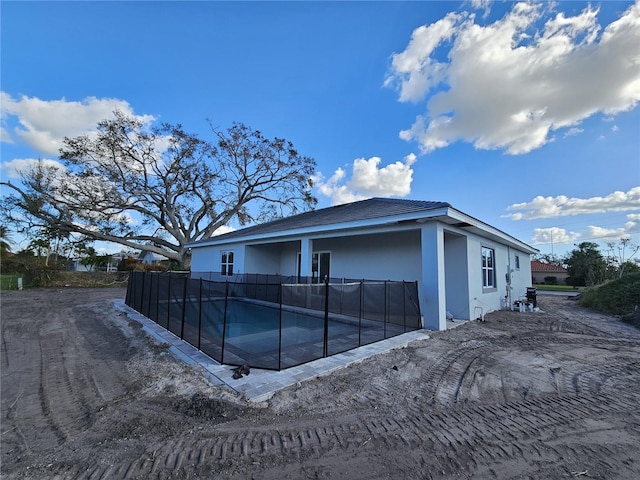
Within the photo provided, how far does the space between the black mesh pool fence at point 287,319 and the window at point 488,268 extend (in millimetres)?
4085

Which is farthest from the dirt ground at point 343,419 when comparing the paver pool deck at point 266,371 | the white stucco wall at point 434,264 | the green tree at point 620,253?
the green tree at point 620,253

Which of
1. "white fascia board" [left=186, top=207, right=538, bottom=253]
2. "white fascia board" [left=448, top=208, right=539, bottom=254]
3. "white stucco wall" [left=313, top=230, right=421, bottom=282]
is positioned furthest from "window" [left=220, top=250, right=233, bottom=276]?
"white fascia board" [left=448, top=208, right=539, bottom=254]

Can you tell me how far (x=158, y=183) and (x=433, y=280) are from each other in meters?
24.6

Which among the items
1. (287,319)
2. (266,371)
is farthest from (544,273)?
(266,371)

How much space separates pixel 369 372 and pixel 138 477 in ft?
9.59

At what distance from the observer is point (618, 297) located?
34.1 ft

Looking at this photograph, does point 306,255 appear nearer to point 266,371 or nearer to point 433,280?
point 433,280

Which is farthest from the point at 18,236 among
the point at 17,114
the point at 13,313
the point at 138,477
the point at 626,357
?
the point at 626,357

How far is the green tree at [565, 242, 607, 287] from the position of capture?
27252 mm

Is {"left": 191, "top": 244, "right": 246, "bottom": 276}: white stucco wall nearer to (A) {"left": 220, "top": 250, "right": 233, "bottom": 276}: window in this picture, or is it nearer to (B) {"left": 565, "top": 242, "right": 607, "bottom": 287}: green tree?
(A) {"left": 220, "top": 250, "right": 233, "bottom": 276}: window

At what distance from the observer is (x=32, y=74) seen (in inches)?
368

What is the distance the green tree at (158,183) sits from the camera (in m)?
20.8

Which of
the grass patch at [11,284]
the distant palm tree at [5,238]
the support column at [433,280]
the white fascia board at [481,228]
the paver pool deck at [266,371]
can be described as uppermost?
the distant palm tree at [5,238]

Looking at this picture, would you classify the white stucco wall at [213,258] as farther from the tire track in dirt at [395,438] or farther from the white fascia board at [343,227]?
the tire track in dirt at [395,438]
